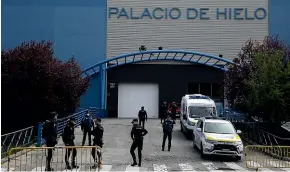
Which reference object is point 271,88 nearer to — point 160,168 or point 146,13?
point 160,168

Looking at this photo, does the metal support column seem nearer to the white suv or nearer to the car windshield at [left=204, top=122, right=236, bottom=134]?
the white suv

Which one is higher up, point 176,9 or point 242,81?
point 176,9

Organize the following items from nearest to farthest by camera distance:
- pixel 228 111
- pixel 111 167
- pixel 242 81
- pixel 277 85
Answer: pixel 111 167 → pixel 277 85 → pixel 242 81 → pixel 228 111

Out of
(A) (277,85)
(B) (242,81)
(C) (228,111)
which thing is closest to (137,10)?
(C) (228,111)

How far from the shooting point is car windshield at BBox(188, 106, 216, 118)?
23692 millimetres

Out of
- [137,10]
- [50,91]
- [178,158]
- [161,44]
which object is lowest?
[178,158]

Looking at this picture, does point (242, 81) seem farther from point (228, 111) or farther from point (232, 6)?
point (232, 6)

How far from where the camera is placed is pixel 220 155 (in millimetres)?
16703

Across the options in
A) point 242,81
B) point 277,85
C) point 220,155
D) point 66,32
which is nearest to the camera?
point 220,155

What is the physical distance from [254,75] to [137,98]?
756 inches

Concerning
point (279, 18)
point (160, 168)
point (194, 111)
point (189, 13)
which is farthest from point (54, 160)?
point (279, 18)

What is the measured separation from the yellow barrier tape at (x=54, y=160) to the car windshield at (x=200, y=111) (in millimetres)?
9009

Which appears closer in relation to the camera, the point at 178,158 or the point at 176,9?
the point at 178,158

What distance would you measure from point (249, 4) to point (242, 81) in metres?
18.5
